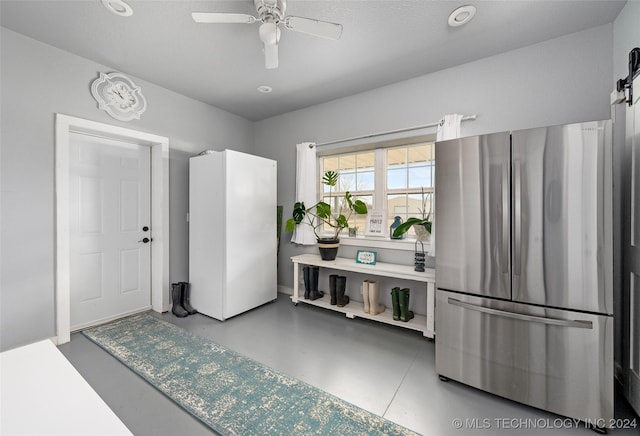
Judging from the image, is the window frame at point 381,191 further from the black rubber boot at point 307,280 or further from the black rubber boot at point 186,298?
the black rubber boot at point 186,298

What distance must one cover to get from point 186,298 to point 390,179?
2.91m

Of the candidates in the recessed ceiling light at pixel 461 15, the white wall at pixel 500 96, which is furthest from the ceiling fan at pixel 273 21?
the white wall at pixel 500 96

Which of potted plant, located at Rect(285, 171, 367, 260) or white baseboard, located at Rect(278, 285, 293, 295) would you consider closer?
potted plant, located at Rect(285, 171, 367, 260)

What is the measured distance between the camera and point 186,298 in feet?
10.9

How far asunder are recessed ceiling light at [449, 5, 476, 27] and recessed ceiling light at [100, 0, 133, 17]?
7.70ft

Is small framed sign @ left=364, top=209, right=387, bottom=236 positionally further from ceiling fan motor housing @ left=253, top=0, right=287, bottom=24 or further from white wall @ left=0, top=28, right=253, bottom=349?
white wall @ left=0, top=28, right=253, bottom=349

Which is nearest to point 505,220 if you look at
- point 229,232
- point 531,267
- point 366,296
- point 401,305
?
point 531,267

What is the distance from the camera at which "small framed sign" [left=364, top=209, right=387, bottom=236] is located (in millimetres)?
3256

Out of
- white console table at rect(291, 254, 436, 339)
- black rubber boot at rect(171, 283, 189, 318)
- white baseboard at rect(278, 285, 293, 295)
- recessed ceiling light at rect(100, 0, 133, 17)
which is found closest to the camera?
recessed ceiling light at rect(100, 0, 133, 17)

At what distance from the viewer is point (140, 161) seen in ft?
10.5

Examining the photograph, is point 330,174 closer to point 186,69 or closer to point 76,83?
point 186,69

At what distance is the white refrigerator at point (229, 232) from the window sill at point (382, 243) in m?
1.08

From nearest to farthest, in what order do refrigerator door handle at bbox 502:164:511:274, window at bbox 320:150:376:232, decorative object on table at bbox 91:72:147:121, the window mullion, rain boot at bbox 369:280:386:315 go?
refrigerator door handle at bbox 502:164:511:274 < decorative object on table at bbox 91:72:147:121 < rain boot at bbox 369:280:386:315 < the window mullion < window at bbox 320:150:376:232

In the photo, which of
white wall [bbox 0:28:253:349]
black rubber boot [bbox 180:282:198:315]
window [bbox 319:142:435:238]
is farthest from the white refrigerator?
white wall [bbox 0:28:253:349]
